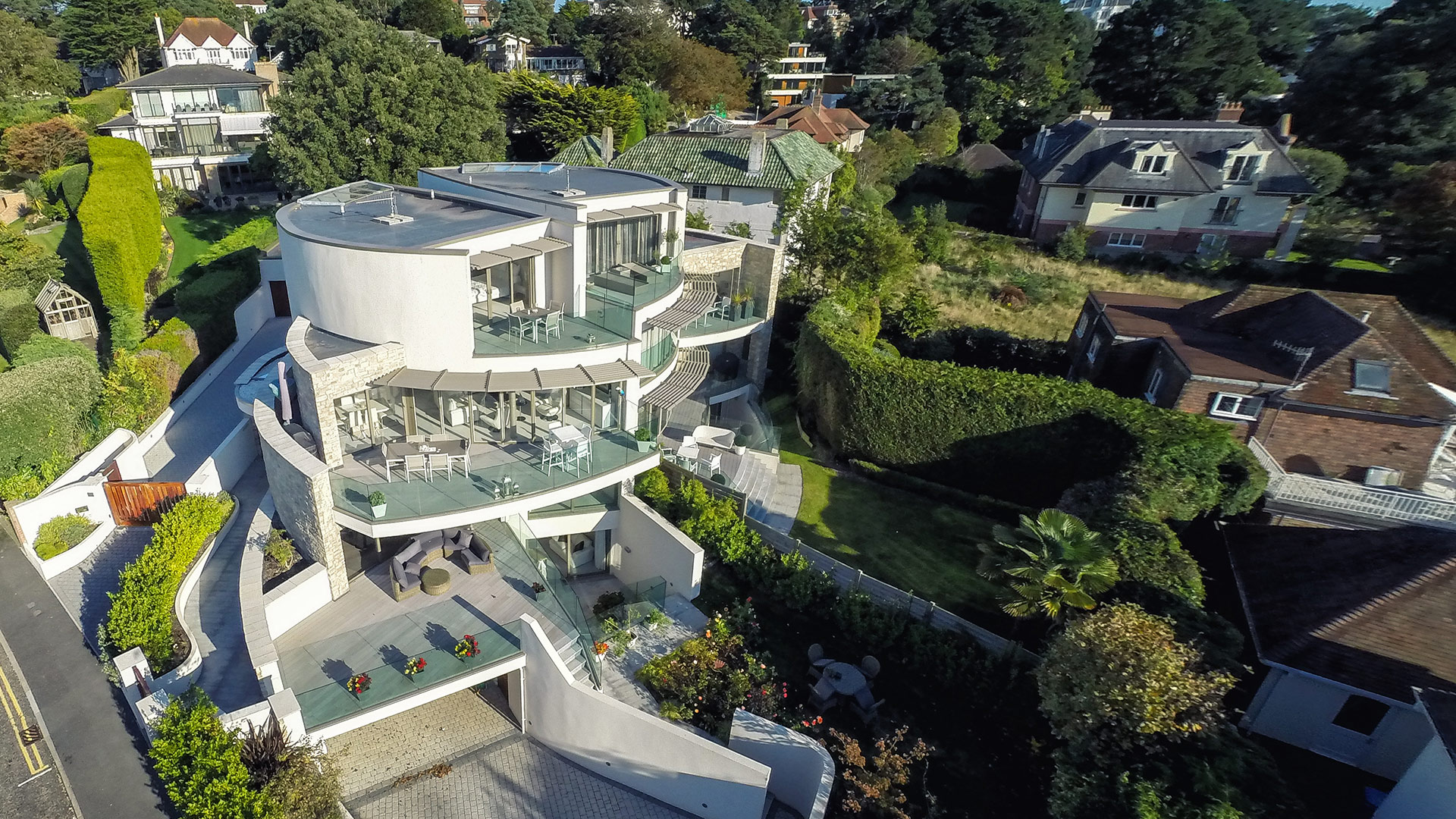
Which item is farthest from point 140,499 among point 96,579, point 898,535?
point 898,535

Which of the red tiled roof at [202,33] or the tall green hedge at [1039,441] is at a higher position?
the red tiled roof at [202,33]

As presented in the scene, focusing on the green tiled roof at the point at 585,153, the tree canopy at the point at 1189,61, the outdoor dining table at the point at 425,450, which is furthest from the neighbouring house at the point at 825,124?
the outdoor dining table at the point at 425,450

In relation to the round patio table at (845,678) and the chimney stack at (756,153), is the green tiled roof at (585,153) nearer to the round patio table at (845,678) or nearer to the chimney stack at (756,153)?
the chimney stack at (756,153)

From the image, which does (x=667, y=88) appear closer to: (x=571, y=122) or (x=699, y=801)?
(x=571, y=122)

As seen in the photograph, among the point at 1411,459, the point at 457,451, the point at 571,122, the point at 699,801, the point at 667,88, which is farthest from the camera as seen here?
the point at 667,88

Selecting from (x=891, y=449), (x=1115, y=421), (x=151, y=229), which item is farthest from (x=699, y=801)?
(x=151, y=229)

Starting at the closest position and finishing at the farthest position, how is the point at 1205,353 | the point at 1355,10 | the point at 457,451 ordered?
the point at 457,451
the point at 1205,353
the point at 1355,10

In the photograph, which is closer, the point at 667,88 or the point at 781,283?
the point at 781,283
